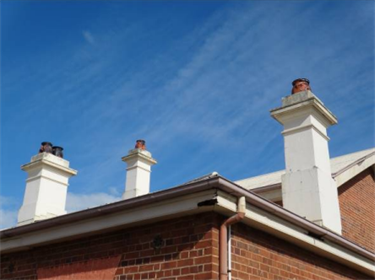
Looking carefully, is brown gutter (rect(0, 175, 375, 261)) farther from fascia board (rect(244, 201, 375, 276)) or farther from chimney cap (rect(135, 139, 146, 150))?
chimney cap (rect(135, 139, 146, 150))

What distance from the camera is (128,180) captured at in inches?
488

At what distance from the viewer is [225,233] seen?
4.87m

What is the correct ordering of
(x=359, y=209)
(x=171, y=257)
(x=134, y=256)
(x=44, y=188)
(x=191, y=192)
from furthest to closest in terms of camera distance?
(x=359, y=209) < (x=44, y=188) < (x=134, y=256) < (x=171, y=257) < (x=191, y=192)

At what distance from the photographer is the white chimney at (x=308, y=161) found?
24.3 ft

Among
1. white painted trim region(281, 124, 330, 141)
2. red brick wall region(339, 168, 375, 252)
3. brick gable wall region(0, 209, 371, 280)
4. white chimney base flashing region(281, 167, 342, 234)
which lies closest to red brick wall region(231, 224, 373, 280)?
brick gable wall region(0, 209, 371, 280)

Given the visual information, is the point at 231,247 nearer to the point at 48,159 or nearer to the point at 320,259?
the point at 320,259

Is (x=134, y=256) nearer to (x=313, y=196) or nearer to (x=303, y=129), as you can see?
Answer: (x=313, y=196)

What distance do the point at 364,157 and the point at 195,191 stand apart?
672cm

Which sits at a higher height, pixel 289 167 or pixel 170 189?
pixel 289 167

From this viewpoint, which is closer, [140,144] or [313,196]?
[313,196]

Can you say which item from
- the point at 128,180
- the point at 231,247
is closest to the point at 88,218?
the point at 231,247

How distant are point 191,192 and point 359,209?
20.1 feet

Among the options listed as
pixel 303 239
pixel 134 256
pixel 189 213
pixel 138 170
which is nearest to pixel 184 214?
pixel 189 213

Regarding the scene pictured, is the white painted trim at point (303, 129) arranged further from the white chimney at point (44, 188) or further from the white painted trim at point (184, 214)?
the white chimney at point (44, 188)
